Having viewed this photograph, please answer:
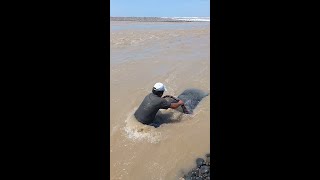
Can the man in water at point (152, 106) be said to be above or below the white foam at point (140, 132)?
above

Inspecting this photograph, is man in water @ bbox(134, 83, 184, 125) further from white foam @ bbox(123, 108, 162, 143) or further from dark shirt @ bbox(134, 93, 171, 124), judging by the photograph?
white foam @ bbox(123, 108, 162, 143)

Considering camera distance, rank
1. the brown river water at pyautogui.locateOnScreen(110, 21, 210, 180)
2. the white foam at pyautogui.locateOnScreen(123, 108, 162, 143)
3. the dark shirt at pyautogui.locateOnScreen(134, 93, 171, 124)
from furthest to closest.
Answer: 1. the dark shirt at pyautogui.locateOnScreen(134, 93, 171, 124)
2. the white foam at pyautogui.locateOnScreen(123, 108, 162, 143)
3. the brown river water at pyautogui.locateOnScreen(110, 21, 210, 180)

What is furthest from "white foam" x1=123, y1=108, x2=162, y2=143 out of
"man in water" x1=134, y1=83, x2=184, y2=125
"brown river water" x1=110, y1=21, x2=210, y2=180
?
"man in water" x1=134, y1=83, x2=184, y2=125

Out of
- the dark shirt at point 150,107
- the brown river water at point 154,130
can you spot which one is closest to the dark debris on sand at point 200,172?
the brown river water at point 154,130

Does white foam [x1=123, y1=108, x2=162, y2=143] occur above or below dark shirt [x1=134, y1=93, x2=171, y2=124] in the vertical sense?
below

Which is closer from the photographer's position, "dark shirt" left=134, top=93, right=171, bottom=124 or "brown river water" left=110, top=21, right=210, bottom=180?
"brown river water" left=110, top=21, right=210, bottom=180

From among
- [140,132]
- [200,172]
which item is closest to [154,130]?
[140,132]

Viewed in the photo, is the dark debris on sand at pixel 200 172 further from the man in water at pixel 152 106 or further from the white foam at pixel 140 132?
the man in water at pixel 152 106

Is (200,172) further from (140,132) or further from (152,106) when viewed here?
(152,106)
